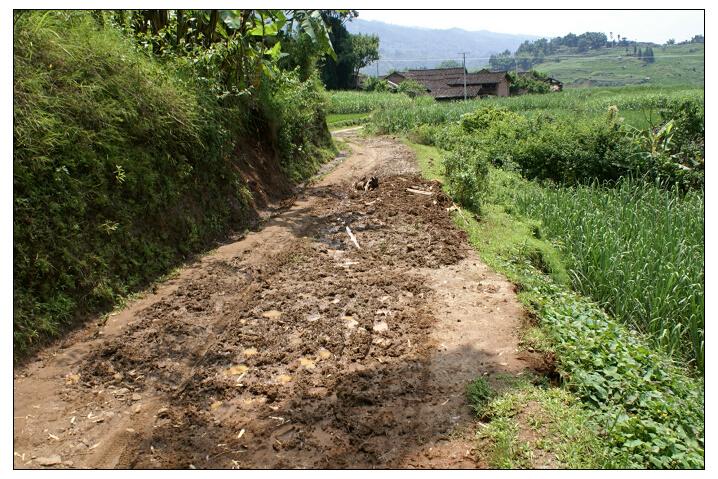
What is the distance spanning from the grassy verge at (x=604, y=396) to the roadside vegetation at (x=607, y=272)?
0.4 inches

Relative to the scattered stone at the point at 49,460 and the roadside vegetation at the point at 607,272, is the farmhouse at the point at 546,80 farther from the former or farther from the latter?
the scattered stone at the point at 49,460

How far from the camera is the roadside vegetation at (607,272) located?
11.2ft

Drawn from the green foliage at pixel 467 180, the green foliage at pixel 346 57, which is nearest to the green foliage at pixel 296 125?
the green foliage at pixel 467 180

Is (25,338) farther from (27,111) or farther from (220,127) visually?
(220,127)

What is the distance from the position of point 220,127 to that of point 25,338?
179 inches

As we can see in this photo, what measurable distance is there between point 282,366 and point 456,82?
50.8 meters

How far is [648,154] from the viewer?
13086mm

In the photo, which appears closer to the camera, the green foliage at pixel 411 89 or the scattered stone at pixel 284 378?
the scattered stone at pixel 284 378

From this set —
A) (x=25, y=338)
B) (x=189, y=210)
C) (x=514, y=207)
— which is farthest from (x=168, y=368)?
(x=514, y=207)

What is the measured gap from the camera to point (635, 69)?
3098 inches

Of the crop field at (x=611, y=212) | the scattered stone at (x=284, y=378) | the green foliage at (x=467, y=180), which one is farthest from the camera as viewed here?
the green foliage at (x=467, y=180)

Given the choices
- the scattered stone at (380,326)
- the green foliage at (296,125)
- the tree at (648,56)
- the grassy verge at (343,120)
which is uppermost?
the tree at (648,56)

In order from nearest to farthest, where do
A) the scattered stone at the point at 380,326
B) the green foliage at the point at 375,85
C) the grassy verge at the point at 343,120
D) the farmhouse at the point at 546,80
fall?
the scattered stone at the point at 380,326
the grassy verge at the point at 343,120
the green foliage at the point at 375,85
the farmhouse at the point at 546,80

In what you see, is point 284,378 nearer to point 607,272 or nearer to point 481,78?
point 607,272
